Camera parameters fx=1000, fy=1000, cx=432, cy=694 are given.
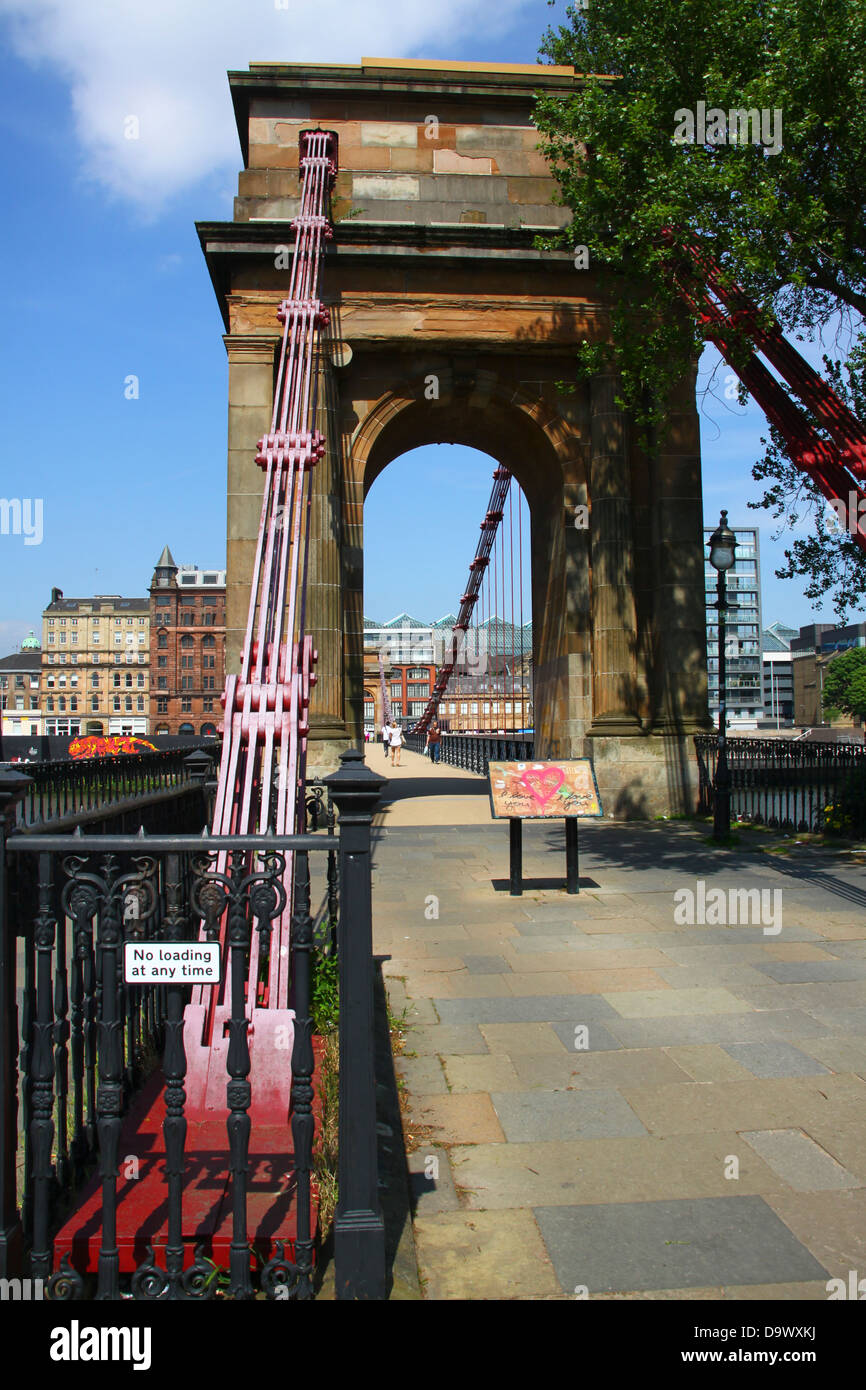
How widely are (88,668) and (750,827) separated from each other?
10983cm

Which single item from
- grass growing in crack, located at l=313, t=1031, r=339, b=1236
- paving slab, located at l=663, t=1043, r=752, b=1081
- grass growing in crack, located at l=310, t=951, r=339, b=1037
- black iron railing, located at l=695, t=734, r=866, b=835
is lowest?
paving slab, located at l=663, t=1043, r=752, b=1081

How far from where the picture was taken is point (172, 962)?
118 inches

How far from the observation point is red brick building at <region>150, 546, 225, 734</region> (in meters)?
105

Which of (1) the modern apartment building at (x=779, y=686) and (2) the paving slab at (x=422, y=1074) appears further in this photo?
(1) the modern apartment building at (x=779, y=686)

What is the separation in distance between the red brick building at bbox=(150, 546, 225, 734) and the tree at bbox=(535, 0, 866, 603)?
9528 cm

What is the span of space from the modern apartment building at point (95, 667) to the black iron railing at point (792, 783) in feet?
339

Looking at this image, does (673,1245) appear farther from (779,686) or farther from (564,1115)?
(779,686)

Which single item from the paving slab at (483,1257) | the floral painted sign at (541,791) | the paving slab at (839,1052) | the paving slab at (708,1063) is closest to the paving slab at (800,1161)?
the paving slab at (708,1063)

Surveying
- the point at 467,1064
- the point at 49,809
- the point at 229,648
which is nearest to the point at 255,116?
the point at 229,648

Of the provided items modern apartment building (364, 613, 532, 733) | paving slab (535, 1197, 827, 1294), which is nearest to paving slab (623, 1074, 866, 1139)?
paving slab (535, 1197, 827, 1294)

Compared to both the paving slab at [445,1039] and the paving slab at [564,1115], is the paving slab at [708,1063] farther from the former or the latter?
the paving slab at [445,1039]

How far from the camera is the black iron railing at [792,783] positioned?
1305cm

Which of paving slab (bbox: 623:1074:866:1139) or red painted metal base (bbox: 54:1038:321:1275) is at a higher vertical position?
red painted metal base (bbox: 54:1038:321:1275)

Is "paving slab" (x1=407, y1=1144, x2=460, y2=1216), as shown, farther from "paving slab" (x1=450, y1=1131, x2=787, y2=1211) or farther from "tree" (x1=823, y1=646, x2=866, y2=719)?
"tree" (x1=823, y1=646, x2=866, y2=719)
